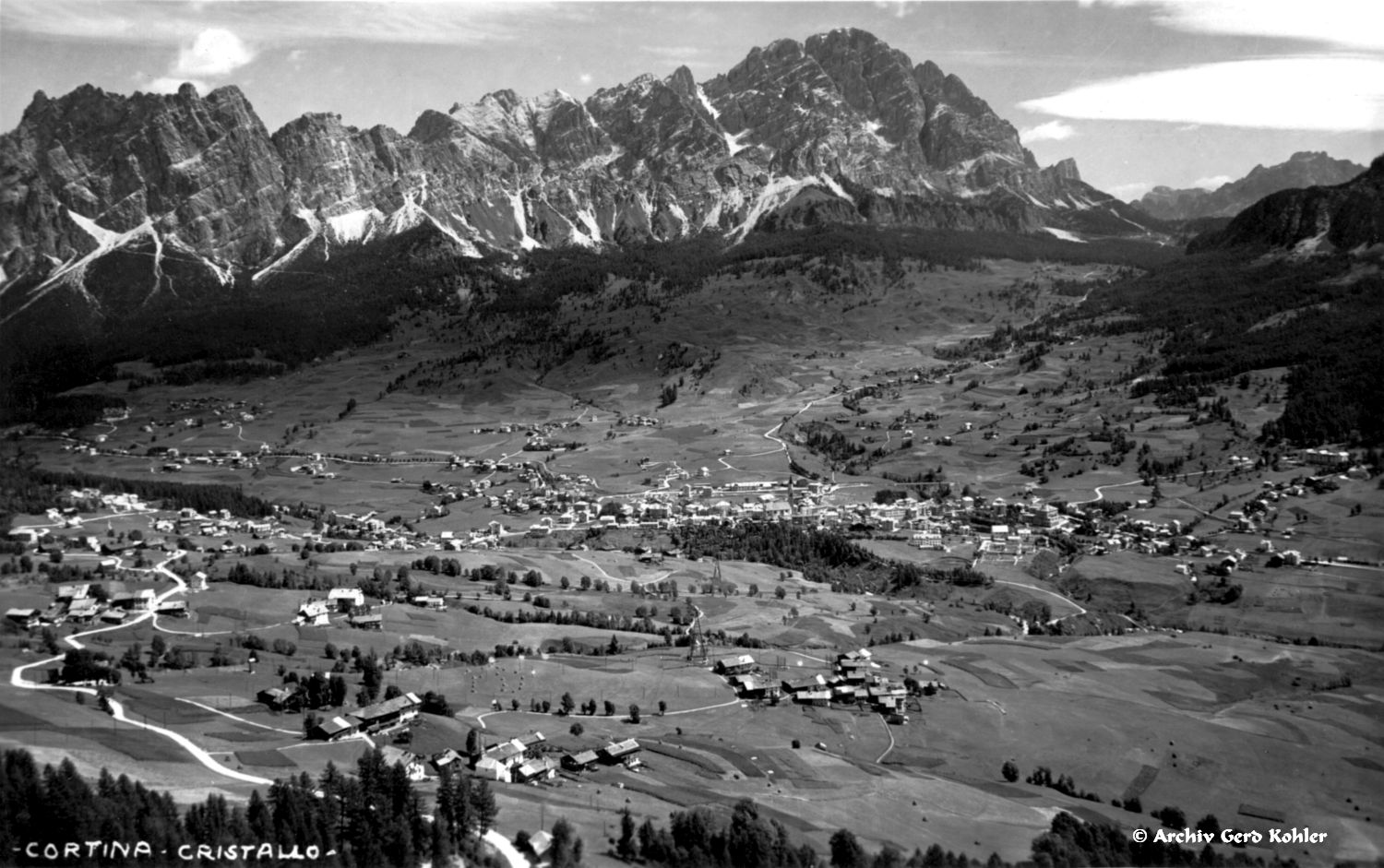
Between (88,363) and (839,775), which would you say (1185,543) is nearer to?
(839,775)

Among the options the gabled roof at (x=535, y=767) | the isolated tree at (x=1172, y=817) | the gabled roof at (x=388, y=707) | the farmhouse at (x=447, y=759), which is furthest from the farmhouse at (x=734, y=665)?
the isolated tree at (x=1172, y=817)

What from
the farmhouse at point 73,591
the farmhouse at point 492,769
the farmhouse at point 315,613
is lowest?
the farmhouse at point 315,613

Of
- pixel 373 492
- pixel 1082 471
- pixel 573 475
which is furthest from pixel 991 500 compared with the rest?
pixel 373 492

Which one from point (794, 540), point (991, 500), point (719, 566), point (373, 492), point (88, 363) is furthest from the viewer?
point (88, 363)

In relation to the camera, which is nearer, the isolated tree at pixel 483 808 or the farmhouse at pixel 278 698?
the isolated tree at pixel 483 808

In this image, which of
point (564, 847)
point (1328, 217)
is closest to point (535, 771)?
point (564, 847)

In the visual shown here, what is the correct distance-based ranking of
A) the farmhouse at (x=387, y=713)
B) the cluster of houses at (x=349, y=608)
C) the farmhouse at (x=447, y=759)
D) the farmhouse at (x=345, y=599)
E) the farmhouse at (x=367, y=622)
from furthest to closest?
the farmhouse at (x=345, y=599), the cluster of houses at (x=349, y=608), the farmhouse at (x=367, y=622), the farmhouse at (x=387, y=713), the farmhouse at (x=447, y=759)

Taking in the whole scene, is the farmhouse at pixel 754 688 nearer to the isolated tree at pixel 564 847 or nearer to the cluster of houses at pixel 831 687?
the cluster of houses at pixel 831 687

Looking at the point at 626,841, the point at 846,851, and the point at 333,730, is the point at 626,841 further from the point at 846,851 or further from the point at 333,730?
the point at 333,730
